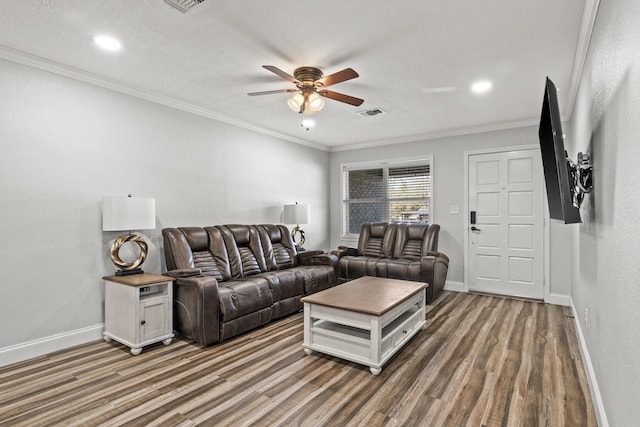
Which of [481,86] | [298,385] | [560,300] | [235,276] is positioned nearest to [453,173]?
[481,86]

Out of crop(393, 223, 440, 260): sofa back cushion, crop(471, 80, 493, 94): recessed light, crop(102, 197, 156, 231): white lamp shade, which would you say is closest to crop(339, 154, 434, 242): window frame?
crop(393, 223, 440, 260): sofa back cushion

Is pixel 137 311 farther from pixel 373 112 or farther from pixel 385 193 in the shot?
pixel 385 193

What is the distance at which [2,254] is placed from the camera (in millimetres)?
2754

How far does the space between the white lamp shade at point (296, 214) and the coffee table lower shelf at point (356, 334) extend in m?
2.35

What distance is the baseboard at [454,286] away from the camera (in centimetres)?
530

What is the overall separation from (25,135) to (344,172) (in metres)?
4.88

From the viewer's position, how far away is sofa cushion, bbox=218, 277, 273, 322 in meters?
3.22

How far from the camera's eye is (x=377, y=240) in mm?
5715

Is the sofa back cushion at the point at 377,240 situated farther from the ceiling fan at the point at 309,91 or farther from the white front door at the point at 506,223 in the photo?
the ceiling fan at the point at 309,91

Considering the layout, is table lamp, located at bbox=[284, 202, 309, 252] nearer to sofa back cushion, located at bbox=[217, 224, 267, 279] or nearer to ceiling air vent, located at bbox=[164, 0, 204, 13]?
sofa back cushion, located at bbox=[217, 224, 267, 279]

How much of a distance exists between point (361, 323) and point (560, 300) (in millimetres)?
3429

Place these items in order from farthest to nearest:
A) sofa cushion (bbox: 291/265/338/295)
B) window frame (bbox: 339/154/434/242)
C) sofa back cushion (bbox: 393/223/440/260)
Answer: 1. window frame (bbox: 339/154/434/242)
2. sofa back cushion (bbox: 393/223/440/260)
3. sofa cushion (bbox: 291/265/338/295)

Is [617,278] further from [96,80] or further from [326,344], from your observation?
[96,80]

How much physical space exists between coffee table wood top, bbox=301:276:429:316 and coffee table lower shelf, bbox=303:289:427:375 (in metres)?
0.05
